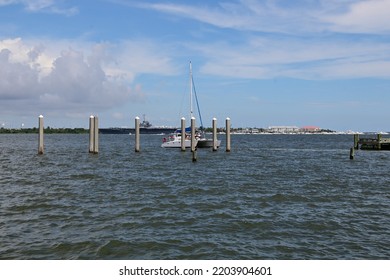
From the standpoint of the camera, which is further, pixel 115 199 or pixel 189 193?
pixel 189 193

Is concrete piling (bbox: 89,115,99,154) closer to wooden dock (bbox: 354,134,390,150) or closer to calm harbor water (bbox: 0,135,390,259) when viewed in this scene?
calm harbor water (bbox: 0,135,390,259)

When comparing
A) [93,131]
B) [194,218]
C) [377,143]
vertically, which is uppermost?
[93,131]

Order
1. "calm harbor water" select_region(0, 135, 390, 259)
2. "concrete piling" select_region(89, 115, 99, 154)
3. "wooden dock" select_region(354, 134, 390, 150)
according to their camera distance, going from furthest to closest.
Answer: "wooden dock" select_region(354, 134, 390, 150)
"concrete piling" select_region(89, 115, 99, 154)
"calm harbor water" select_region(0, 135, 390, 259)

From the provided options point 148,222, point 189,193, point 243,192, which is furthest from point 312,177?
point 148,222

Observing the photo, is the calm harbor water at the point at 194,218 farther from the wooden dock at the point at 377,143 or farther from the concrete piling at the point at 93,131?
the wooden dock at the point at 377,143

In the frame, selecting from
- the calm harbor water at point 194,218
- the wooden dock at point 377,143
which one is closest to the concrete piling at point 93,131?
the calm harbor water at point 194,218

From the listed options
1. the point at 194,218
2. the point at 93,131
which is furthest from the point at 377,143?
the point at 194,218

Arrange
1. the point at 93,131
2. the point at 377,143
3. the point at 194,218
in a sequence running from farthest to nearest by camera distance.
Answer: the point at 377,143 < the point at 93,131 < the point at 194,218

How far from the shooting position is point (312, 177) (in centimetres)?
2912

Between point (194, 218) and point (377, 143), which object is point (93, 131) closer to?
point (194, 218)

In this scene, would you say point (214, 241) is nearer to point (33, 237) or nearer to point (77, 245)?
point (77, 245)

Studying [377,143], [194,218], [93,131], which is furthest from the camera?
[377,143]

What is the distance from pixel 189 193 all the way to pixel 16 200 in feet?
28.2

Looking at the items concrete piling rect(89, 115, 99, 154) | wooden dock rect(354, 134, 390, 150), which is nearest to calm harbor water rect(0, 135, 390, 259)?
concrete piling rect(89, 115, 99, 154)
